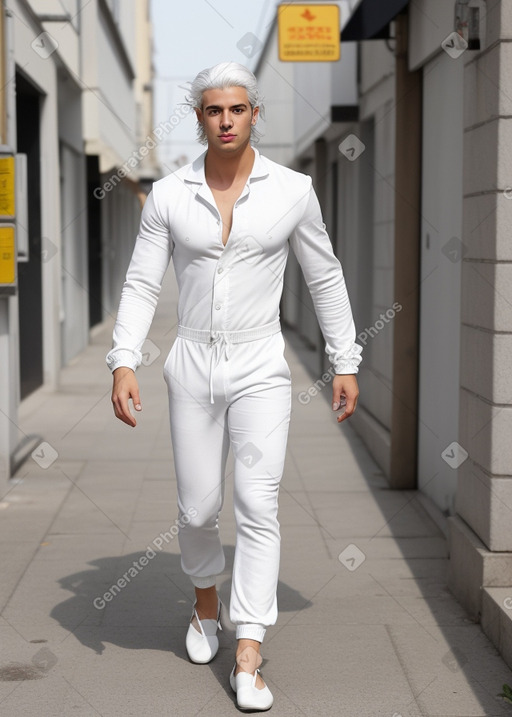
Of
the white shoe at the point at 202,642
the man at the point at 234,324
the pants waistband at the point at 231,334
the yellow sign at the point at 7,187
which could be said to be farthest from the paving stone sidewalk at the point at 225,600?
the yellow sign at the point at 7,187

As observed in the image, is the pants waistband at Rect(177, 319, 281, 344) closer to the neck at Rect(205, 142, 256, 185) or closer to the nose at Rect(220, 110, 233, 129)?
the neck at Rect(205, 142, 256, 185)

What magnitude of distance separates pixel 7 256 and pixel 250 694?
13.4 ft

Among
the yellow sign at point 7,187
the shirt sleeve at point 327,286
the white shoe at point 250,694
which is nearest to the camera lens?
the white shoe at point 250,694

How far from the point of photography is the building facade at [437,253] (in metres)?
4.65

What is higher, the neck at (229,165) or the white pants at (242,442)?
the neck at (229,165)

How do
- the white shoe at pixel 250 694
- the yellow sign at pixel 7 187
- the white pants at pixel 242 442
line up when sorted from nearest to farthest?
the white shoe at pixel 250 694 < the white pants at pixel 242 442 < the yellow sign at pixel 7 187

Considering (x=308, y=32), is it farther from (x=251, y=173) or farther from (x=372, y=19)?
(x=251, y=173)

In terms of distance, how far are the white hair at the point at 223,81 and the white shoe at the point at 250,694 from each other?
185 cm

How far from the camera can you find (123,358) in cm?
399

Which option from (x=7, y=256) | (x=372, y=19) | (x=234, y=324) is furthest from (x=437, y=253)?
(x=234, y=324)

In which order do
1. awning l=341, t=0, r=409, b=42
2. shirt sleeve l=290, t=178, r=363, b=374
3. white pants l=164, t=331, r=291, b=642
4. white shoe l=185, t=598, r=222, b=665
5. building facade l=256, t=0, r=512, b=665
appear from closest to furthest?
white pants l=164, t=331, r=291, b=642
shirt sleeve l=290, t=178, r=363, b=374
white shoe l=185, t=598, r=222, b=665
building facade l=256, t=0, r=512, b=665
awning l=341, t=0, r=409, b=42

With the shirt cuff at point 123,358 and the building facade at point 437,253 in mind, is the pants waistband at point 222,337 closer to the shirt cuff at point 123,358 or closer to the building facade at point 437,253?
the shirt cuff at point 123,358

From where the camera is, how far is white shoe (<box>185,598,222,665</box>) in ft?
14.3

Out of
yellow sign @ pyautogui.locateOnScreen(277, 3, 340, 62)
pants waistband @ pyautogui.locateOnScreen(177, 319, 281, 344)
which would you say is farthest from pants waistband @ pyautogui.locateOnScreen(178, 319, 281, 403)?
yellow sign @ pyautogui.locateOnScreen(277, 3, 340, 62)
